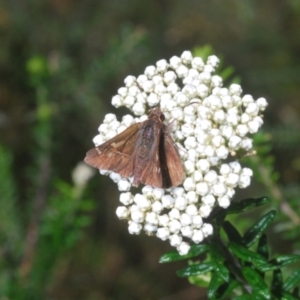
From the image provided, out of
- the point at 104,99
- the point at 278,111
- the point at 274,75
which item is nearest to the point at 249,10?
the point at 274,75

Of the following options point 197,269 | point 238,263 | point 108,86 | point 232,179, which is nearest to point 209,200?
point 232,179

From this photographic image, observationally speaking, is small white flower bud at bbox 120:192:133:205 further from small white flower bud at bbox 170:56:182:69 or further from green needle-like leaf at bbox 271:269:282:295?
green needle-like leaf at bbox 271:269:282:295

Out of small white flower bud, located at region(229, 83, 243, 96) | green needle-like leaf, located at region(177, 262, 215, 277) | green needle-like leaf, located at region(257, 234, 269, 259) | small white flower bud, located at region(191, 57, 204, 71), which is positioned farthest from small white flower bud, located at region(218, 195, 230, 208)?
small white flower bud, located at region(191, 57, 204, 71)

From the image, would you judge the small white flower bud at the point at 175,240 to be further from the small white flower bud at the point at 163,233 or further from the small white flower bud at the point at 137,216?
the small white flower bud at the point at 137,216

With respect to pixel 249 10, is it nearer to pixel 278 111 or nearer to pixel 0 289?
pixel 278 111

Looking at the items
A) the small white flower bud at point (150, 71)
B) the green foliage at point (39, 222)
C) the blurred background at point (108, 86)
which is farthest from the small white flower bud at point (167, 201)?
the blurred background at point (108, 86)

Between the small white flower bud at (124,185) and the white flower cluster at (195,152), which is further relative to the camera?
the small white flower bud at (124,185)

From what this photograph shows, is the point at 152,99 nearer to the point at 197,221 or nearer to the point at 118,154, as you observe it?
the point at 118,154
